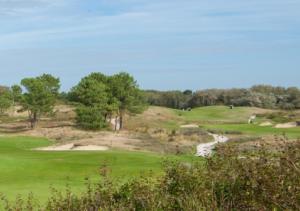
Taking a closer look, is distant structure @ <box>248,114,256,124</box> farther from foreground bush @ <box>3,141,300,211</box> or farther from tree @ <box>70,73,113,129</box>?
foreground bush @ <box>3,141,300,211</box>

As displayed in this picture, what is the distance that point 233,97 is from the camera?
150 metres

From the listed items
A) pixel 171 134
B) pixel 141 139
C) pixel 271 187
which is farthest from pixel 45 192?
pixel 171 134

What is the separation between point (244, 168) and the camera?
1046cm

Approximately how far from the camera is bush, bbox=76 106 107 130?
74.1 m

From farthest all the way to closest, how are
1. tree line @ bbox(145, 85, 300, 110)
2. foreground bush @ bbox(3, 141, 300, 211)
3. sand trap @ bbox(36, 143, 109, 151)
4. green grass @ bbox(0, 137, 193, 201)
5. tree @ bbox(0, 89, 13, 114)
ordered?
tree line @ bbox(145, 85, 300, 110) < tree @ bbox(0, 89, 13, 114) < sand trap @ bbox(36, 143, 109, 151) < green grass @ bbox(0, 137, 193, 201) < foreground bush @ bbox(3, 141, 300, 211)

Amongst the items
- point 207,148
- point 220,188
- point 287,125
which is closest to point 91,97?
point 287,125

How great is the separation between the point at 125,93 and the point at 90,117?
8913 mm

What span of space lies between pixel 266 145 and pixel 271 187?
211 cm

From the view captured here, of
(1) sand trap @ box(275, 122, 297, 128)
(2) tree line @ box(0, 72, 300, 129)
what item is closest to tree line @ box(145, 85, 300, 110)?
(1) sand trap @ box(275, 122, 297, 128)

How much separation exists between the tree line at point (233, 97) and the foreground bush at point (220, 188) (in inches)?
4727

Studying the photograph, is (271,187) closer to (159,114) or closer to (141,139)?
(141,139)

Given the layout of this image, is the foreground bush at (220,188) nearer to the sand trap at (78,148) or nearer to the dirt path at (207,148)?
the dirt path at (207,148)

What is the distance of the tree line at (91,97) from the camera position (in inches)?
2958

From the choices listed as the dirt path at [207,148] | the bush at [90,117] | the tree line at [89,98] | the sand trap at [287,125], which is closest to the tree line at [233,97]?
the sand trap at [287,125]
